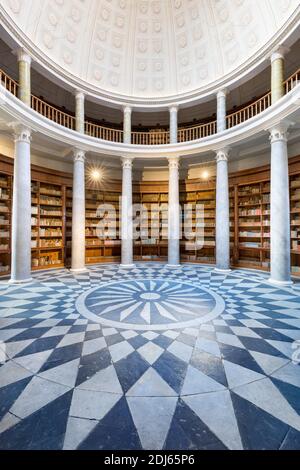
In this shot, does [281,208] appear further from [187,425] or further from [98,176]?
[98,176]

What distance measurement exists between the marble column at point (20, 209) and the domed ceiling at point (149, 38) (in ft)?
10.1

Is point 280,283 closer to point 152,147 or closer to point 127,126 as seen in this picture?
point 152,147

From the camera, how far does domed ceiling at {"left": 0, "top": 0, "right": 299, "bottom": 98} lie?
6.71m

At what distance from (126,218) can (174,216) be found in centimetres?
196

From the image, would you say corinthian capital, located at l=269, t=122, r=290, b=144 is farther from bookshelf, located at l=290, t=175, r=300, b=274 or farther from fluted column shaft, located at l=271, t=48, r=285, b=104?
bookshelf, located at l=290, t=175, r=300, b=274

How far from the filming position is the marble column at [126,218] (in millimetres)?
Answer: 8695

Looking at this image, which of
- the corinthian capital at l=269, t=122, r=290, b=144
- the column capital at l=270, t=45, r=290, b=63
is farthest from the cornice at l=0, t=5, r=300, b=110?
the corinthian capital at l=269, t=122, r=290, b=144

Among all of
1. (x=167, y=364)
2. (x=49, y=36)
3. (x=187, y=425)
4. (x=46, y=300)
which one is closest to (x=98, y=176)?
(x=49, y=36)

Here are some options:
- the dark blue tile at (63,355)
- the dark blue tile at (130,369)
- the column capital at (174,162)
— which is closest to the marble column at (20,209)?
the dark blue tile at (63,355)

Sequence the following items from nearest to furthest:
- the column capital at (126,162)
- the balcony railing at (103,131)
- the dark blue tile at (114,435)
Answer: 1. the dark blue tile at (114,435)
2. the column capital at (126,162)
3. the balcony railing at (103,131)

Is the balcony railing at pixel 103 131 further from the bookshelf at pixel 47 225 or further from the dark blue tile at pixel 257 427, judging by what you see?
the dark blue tile at pixel 257 427

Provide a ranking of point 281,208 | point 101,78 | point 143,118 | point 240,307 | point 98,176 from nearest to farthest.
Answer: point 240,307 < point 281,208 < point 101,78 < point 98,176 < point 143,118
